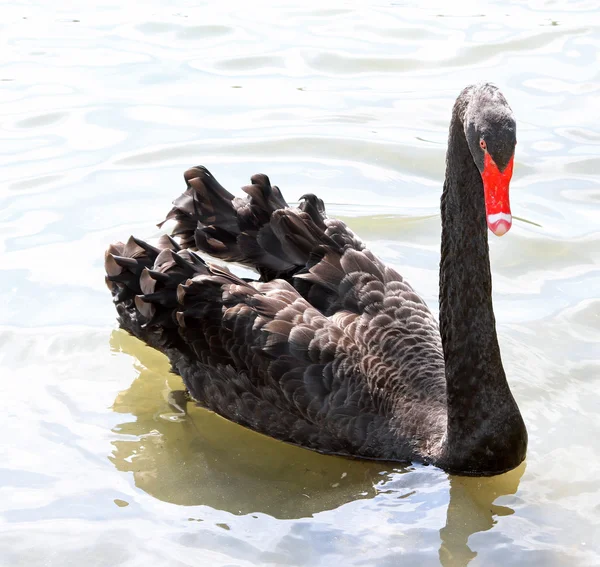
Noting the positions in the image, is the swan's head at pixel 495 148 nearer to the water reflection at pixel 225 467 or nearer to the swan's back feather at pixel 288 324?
the swan's back feather at pixel 288 324

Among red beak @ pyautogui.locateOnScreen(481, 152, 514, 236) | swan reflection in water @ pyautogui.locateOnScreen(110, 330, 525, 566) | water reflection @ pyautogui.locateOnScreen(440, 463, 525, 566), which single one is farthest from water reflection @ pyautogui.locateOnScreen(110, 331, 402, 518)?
red beak @ pyautogui.locateOnScreen(481, 152, 514, 236)

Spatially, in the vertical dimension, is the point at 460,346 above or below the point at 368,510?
above

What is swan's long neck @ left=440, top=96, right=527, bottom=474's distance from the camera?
475 centimetres

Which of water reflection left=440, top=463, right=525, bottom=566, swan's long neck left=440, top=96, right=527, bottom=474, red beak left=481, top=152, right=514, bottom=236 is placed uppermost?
red beak left=481, top=152, right=514, bottom=236

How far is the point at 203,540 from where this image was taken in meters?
4.58

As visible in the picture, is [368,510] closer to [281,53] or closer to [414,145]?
[414,145]

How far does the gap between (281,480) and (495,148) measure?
1.83 meters

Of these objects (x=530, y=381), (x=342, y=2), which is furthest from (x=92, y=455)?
(x=342, y=2)

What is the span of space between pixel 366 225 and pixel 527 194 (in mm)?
1205

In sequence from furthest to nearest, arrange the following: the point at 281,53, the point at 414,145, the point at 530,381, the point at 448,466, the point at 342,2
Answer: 1. the point at 342,2
2. the point at 281,53
3. the point at 414,145
4. the point at 530,381
5. the point at 448,466

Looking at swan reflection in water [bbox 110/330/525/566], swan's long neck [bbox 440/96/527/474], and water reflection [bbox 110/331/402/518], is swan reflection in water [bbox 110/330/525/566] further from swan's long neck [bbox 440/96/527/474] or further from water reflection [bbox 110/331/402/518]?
swan's long neck [bbox 440/96/527/474]

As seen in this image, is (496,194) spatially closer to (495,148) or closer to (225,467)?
(495,148)

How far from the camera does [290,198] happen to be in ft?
24.5

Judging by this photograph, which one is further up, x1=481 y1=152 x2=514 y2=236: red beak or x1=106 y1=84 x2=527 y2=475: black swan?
x1=481 y1=152 x2=514 y2=236: red beak
